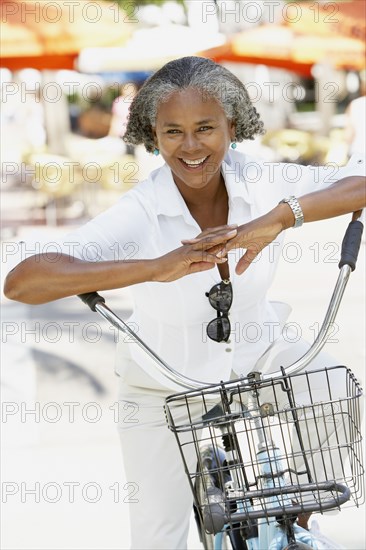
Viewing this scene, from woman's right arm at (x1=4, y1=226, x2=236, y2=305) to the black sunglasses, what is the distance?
0.27 m

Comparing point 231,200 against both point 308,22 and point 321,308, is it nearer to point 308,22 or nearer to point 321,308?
point 321,308

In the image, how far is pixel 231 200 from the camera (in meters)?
2.98

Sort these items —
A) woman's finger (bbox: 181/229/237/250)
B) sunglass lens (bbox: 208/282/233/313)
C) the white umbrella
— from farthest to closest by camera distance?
the white umbrella, sunglass lens (bbox: 208/282/233/313), woman's finger (bbox: 181/229/237/250)

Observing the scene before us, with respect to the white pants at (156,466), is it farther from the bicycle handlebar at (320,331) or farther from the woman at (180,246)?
the bicycle handlebar at (320,331)

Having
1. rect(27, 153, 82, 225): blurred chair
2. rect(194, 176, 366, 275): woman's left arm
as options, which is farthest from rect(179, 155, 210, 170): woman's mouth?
rect(27, 153, 82, 225): blurred chair

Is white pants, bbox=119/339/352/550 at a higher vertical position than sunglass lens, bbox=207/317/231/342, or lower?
lower

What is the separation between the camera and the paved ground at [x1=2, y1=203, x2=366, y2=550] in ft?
15.0

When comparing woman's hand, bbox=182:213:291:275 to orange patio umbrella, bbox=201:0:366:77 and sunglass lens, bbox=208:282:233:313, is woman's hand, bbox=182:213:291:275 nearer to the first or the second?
sunglass lens, bbox=208:282:233:313

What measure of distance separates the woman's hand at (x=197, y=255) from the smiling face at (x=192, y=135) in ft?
1.35

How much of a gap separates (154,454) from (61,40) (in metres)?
10.4

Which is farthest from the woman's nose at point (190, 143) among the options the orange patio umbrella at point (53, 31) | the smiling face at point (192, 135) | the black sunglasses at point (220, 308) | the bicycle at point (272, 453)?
the orange patio umbrella at point (53, 31)

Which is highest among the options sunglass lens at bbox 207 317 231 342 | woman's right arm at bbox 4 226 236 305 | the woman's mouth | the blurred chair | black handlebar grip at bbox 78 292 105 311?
the blurred chair

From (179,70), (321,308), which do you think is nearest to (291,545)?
(179,70)

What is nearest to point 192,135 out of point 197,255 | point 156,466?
point 197,255
